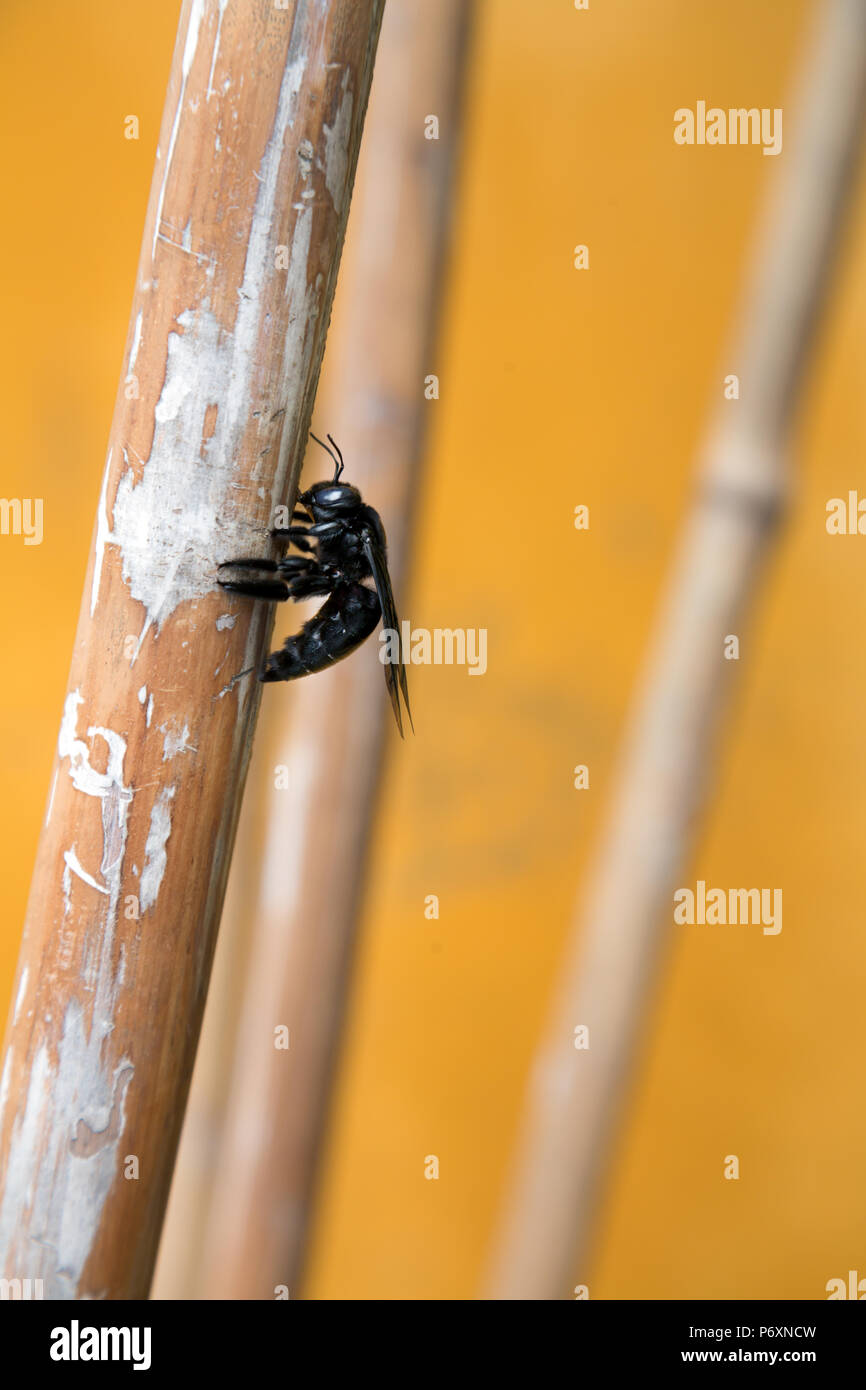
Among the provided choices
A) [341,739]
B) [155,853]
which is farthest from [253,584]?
[341,739]

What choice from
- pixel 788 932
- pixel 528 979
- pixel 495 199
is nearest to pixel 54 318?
pixel 495 199

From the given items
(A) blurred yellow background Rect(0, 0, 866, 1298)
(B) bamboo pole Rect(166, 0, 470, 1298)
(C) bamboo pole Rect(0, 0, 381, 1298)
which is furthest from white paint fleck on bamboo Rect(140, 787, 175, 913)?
(A) blurred yellow background Rect(0, 0, 866, 1298)

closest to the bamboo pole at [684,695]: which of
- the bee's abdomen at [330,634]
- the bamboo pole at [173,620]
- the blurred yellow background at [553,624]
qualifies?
the bee's abdomen at [330,634]

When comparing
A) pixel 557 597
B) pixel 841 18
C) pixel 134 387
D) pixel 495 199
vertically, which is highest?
pixel 495 199

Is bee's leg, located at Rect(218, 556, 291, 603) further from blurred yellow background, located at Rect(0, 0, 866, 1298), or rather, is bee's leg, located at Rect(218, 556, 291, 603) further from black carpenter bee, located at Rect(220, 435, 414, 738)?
blurred yellow background, located at Rect(0, 0, 866, 1298)

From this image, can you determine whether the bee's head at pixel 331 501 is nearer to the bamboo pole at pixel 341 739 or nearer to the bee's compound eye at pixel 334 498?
the bee's compound eye at pixel 334 498
